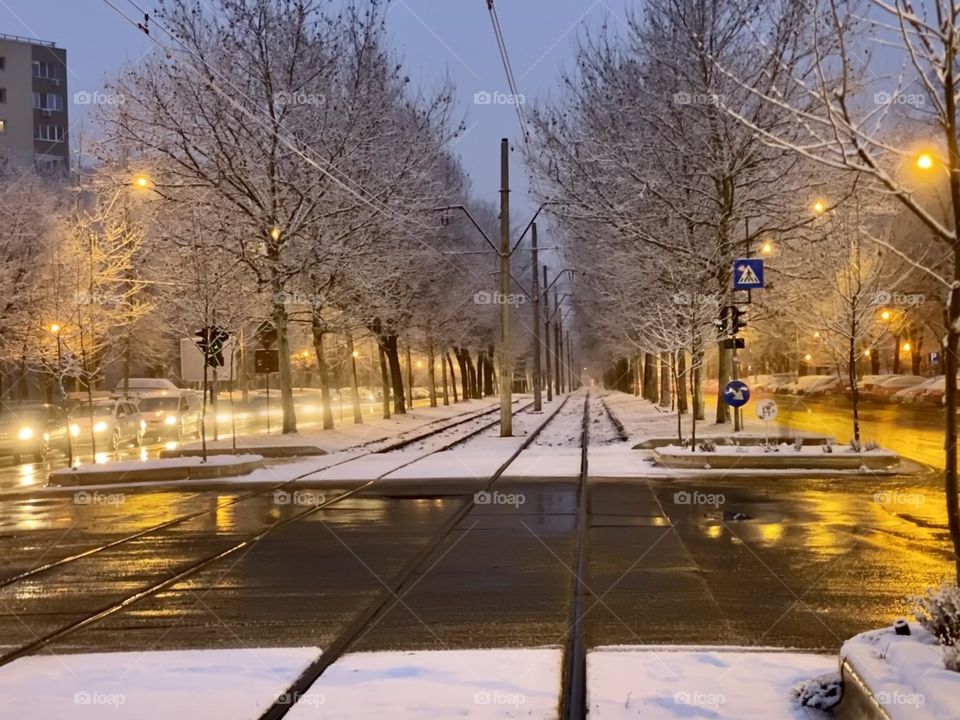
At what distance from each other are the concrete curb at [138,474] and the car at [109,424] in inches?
524

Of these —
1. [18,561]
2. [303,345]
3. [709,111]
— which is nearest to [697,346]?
[709,111]

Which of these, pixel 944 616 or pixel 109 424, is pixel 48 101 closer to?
pixel 109 424

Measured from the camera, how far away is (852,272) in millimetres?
25391

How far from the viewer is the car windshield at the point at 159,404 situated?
40844 mm

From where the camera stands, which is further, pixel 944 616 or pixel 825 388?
pixel 825 388

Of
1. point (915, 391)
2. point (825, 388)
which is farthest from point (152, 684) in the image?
point (825, 388)

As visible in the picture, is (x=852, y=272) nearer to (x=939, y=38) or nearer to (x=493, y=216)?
(x=939, y=38)

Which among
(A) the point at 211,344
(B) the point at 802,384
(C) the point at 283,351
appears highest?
(A) the point at 211,344

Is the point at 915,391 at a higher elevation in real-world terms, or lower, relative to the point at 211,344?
lower

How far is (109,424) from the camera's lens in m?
35.8

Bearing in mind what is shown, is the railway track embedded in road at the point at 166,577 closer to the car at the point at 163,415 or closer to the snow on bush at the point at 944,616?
the snow on bush at the point at 944,616

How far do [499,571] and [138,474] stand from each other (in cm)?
1388

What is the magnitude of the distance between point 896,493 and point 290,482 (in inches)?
438

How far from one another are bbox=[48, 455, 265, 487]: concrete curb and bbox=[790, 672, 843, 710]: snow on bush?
714 inches
